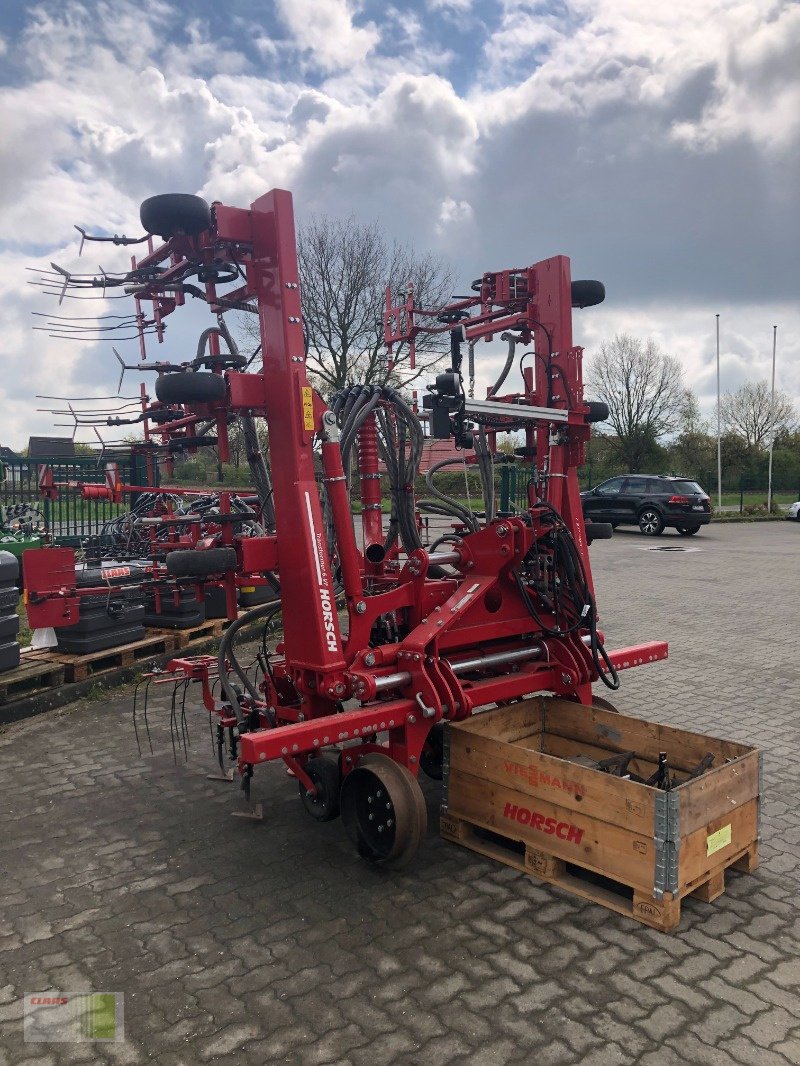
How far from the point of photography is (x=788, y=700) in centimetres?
626

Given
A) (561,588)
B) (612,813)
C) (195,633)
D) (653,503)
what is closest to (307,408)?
(561,588)

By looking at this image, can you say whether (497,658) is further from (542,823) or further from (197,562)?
(197,562)

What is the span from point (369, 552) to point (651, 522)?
17.3 m

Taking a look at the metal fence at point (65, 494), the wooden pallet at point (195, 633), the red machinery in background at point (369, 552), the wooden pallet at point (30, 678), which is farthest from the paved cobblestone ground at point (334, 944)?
the metal fence at point (65, 494)

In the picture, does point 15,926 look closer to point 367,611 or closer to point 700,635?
point 367,611

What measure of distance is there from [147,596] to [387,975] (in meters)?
5.62

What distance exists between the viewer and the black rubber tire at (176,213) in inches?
153

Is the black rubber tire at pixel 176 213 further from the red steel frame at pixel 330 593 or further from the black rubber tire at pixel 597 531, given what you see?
the black rubber tire at pixel 597 531

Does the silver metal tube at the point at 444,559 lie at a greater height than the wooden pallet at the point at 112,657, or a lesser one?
greater

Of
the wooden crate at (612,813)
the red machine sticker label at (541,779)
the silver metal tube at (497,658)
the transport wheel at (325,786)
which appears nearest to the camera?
the wooden crate at (612,813)

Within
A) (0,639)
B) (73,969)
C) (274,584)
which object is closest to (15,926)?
(73,969)

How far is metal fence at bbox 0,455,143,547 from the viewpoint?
11703 mm

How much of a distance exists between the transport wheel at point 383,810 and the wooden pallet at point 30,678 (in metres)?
3.49

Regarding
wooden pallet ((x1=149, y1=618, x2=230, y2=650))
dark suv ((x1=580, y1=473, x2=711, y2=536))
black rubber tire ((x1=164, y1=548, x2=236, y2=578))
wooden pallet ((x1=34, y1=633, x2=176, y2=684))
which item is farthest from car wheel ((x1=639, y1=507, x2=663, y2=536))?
black rubber tire ((x1=164, y1=548, x2=236, y2=578))
